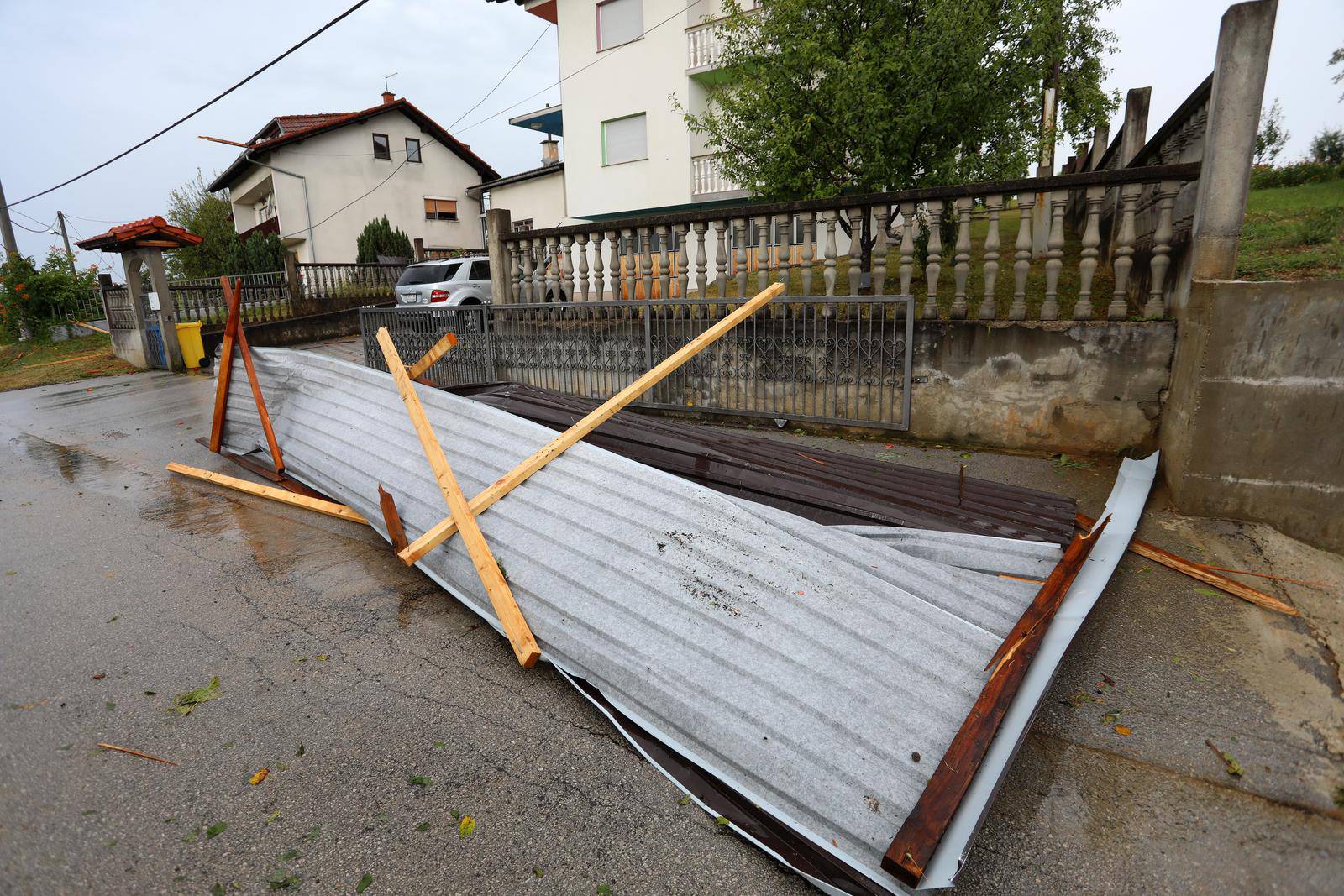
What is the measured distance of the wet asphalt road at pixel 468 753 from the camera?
6.06ft

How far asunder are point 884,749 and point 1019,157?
25.4 feet

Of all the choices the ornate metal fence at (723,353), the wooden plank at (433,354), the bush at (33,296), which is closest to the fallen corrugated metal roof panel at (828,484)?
the wooden plank at (433,354)

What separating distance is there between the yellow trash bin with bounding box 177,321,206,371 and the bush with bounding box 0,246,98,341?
6113 millimetres

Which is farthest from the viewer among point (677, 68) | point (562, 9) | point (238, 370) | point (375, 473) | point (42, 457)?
point (562, 9)

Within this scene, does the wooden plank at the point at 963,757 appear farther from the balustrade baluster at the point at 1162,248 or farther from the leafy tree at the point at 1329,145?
the leafy tree at the point at 1329,145

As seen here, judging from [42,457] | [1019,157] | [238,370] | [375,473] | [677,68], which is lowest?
[42,457]

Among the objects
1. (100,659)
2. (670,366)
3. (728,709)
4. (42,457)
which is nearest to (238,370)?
(42,457)

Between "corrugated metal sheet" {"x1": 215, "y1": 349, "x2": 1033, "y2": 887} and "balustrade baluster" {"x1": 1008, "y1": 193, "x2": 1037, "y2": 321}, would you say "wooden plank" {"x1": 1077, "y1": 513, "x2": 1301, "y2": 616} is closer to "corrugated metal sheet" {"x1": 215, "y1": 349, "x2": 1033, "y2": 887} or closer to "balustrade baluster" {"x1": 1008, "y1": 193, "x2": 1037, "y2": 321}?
"corrugated metal sheet" {"x1": 215, "y1": 349, "x2": 1033, "y2": 887}

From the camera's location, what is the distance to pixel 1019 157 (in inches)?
295

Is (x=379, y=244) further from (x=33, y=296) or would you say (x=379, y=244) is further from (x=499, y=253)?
(x=499, y=253)

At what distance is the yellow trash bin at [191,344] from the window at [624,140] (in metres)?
11.2

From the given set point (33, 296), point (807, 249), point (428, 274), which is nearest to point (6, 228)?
point (33, 296)

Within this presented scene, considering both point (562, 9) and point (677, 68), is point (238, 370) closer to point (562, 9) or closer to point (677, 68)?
point (677, 68)

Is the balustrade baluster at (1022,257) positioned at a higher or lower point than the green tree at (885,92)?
lower
